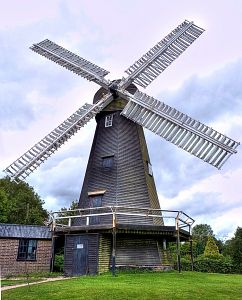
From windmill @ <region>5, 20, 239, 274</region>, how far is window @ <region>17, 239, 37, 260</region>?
9.57ft

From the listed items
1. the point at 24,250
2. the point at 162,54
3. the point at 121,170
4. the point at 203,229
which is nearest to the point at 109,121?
the point at 121,170

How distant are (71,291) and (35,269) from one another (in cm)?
888

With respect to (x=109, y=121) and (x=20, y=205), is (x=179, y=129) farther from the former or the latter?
(x=20, y=205)

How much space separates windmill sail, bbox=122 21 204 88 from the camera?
20141mm

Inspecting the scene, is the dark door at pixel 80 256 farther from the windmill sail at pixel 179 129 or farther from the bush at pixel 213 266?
the bush at pixel 213 266

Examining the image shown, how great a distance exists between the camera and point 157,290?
1106 cm

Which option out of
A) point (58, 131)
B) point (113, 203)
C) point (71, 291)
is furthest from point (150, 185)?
point (71, 291)

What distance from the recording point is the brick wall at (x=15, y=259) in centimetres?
1906

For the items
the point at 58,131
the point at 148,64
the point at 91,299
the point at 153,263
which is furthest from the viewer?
the point at 148,64

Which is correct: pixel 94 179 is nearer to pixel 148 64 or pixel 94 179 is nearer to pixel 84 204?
pixel 84 204

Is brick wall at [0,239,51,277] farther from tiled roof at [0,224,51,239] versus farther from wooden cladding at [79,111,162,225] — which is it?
wooden cladding at [79,111,162,225]

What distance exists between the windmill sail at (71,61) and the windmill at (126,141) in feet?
0.19

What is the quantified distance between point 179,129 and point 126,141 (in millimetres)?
2927

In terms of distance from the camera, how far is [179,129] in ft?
57.6
